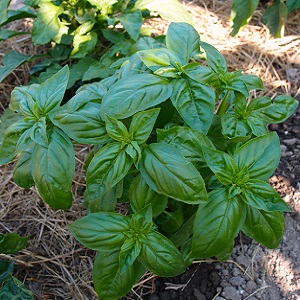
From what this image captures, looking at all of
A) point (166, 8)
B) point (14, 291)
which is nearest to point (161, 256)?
point (14, 291)

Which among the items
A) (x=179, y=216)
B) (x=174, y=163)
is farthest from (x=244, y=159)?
(x=179, y=216)

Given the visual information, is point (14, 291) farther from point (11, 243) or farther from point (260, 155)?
point (260, 155)

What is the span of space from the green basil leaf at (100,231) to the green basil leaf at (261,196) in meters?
0.36

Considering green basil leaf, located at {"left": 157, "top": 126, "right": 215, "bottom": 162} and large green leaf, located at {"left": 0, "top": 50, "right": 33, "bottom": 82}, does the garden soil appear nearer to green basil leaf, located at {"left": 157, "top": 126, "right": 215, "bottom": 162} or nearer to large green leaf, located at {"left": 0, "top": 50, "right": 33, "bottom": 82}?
large green leaf, located at {"left": 0, "top": 50, "right": 33, "bottom": 82}

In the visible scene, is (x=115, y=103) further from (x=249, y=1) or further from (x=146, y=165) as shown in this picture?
(x=249, y=1)

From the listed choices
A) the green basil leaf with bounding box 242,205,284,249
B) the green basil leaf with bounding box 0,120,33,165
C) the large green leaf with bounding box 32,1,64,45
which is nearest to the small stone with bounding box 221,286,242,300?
the green basil leaf with bounding box 242,205,284,249

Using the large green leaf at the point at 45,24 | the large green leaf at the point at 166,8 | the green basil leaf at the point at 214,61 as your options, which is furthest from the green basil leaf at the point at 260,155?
the large green leaf at the point at 45,24

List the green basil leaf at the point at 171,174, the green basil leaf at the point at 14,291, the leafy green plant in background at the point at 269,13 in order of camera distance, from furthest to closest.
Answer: the leafy green plant in background at the point at 269,13 < the green basil leaf at the point at 14,291 < the green basil leaf at the point at 171,174

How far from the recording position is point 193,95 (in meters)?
1.39

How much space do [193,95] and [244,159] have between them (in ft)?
0.78

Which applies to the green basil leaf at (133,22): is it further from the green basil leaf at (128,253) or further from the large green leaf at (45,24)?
the green basil leaf at (128,253)

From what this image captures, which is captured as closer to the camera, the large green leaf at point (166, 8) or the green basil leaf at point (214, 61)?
the green basil leaf at point (214, 61)

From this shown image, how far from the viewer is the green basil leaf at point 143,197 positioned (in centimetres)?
139

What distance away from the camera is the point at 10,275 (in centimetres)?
167
